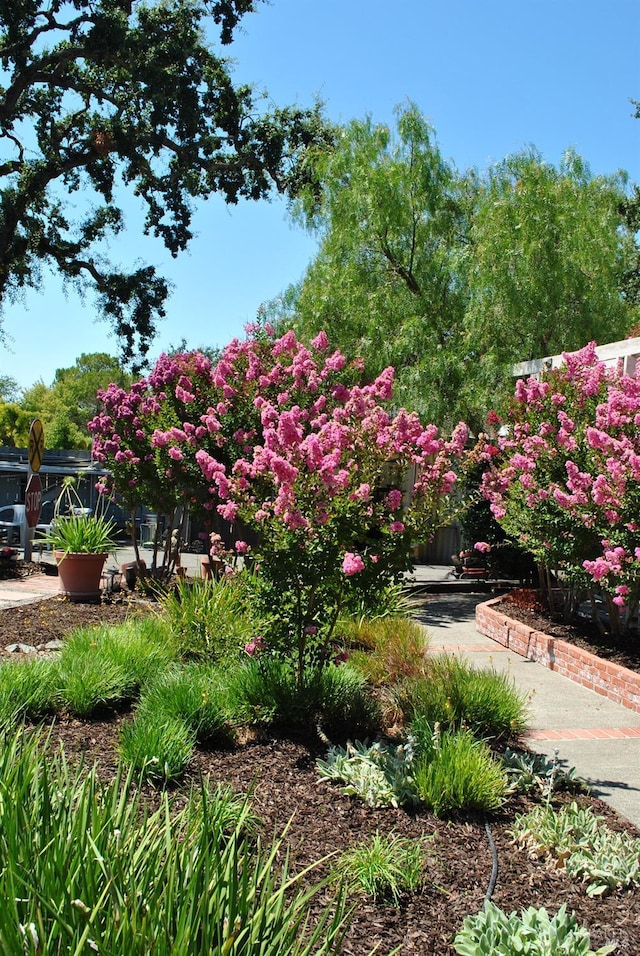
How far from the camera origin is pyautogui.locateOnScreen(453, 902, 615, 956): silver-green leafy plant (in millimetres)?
2697

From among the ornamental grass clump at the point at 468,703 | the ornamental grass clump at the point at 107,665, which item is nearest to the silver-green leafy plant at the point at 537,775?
the ornamental grass clump at the point at 468,703

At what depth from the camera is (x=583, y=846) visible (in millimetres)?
3635

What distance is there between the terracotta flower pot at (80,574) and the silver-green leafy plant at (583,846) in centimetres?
706

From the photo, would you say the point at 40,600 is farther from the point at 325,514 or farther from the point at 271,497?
the point at 325,514

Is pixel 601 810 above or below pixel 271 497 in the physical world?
below

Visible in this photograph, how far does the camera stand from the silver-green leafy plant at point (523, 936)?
2.70 meters

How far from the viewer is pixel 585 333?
43.5 feet

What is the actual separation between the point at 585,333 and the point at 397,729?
9.72 m

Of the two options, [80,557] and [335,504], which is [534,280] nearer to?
[80,557]

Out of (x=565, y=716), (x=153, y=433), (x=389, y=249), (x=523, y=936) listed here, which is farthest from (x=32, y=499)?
(x=523, y=936)

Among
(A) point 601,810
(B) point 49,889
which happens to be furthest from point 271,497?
(B) point 49,889

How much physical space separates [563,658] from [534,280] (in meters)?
6.93

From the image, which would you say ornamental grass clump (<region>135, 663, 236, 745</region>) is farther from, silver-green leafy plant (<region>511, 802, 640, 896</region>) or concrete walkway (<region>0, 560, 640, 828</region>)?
concrete walkway (<region>0, 560, 640, 828</region>)

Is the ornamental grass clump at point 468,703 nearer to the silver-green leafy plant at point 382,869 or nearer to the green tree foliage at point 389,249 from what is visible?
the silver-green leafy plant at point 382,869
